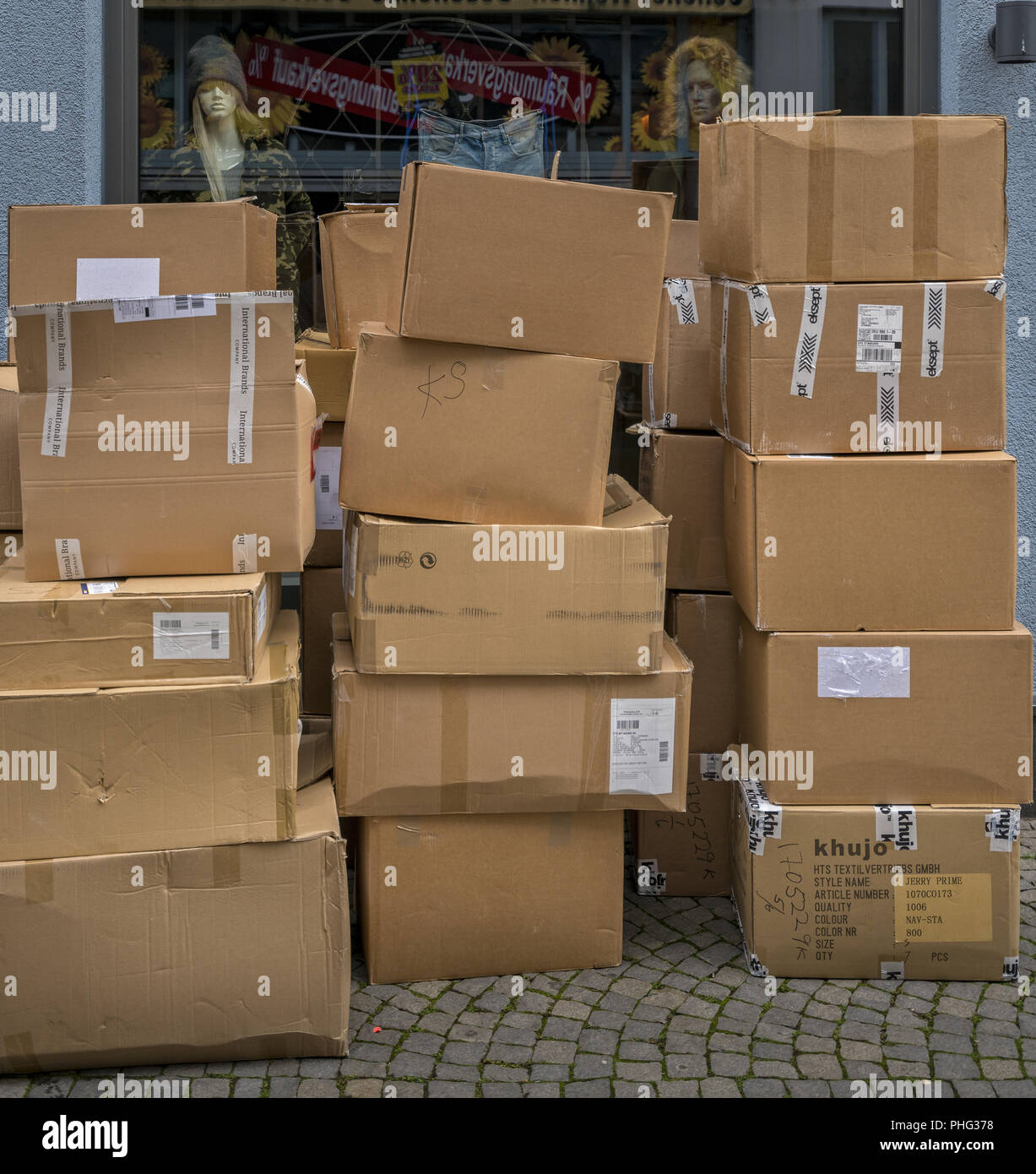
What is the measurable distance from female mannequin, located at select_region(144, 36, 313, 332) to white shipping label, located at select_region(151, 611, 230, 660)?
2.21 meters

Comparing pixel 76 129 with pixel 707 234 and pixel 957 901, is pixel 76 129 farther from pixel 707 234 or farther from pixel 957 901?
pixel 957 901

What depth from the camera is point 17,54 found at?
4496 millimetres

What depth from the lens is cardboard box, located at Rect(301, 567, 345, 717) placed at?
4062 millimetres

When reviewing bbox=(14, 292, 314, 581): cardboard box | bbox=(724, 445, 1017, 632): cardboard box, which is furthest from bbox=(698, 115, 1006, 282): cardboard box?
bbox=(14, 292, 314, 581): cardboard box

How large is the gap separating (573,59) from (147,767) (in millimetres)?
3168

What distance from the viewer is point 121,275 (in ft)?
9.97

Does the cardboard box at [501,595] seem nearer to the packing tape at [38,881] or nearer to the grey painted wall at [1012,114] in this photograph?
the packing tape at [38,881]

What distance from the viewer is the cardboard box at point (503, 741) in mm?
3295

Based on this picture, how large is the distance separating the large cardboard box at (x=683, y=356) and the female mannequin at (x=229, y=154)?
5.16 feet

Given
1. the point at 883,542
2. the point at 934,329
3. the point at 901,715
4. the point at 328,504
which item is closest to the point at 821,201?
the point at 934,329

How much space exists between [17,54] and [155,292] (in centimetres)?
203

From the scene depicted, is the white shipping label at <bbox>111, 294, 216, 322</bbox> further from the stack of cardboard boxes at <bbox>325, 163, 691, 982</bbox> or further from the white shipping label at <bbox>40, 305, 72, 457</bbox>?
the stack of cardboard boxes at <bbox>325, 163, 691, 982</bbox>

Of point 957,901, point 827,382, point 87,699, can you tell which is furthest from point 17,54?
point 957,901

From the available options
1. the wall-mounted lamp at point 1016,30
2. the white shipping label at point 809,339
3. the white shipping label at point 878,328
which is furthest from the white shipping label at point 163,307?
the wall-mounted lamp at point 1016,30
